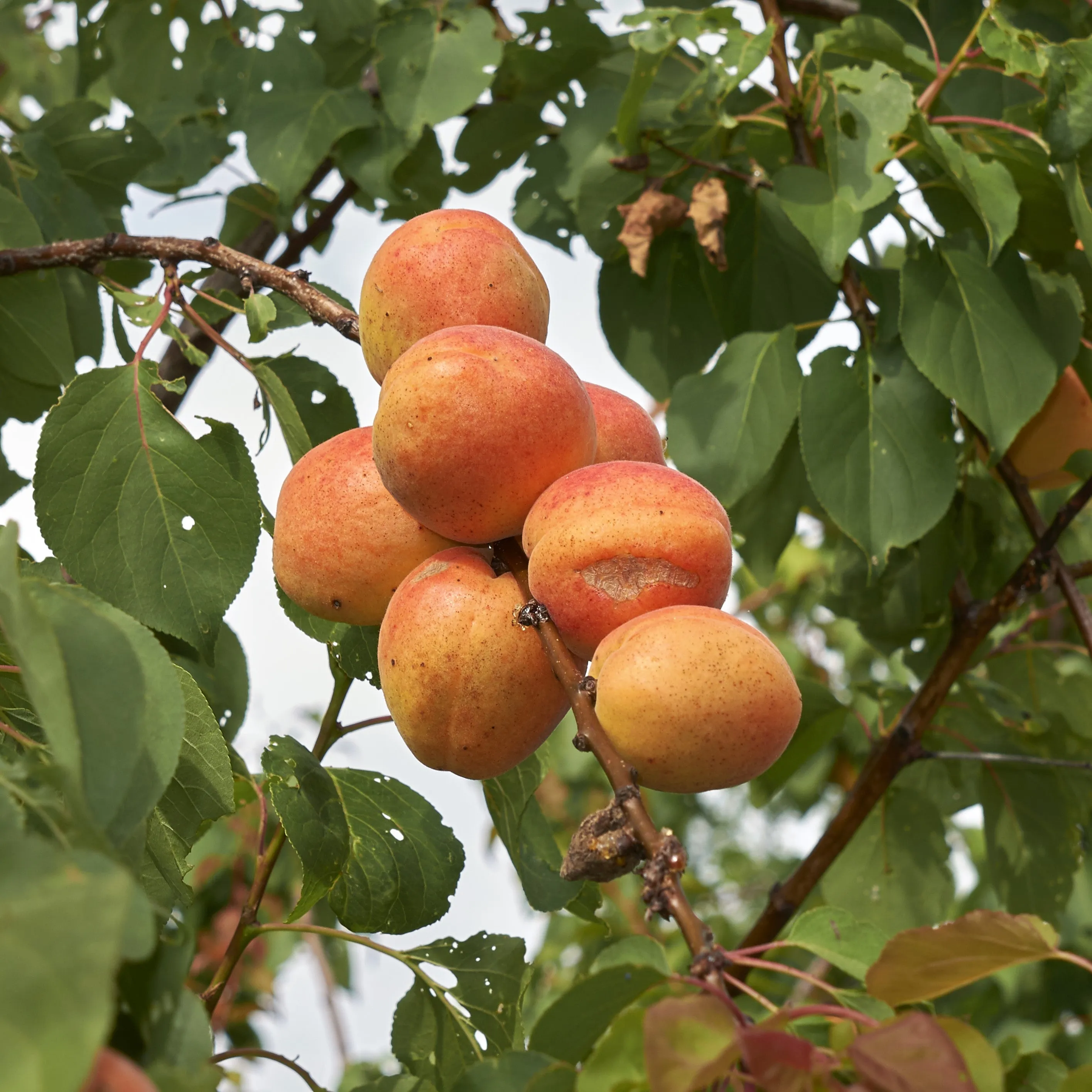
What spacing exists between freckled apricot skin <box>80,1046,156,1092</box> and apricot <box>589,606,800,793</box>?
13.0 inches

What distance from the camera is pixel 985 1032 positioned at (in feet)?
10.0

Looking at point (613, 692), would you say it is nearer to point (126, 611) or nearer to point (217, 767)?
point (217, 767)

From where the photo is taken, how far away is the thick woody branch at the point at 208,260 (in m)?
1.01

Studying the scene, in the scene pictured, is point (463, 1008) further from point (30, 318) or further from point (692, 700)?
point (30, 318)

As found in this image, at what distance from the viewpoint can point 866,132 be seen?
1.46 meters

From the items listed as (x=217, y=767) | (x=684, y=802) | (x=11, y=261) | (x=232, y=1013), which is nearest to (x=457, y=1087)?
(x=217, y=767)

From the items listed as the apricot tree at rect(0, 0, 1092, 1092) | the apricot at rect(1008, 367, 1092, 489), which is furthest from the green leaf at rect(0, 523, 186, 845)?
Result: the apricot at rect(1008, 367, 1092, 489)

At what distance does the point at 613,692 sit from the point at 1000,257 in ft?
3.67

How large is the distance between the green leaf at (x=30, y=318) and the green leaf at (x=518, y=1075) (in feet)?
3.18

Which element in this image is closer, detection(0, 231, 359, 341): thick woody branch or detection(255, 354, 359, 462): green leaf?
detection(0, 231, 359, 341): thick woody branch

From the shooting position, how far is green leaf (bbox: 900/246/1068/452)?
56.0 inches

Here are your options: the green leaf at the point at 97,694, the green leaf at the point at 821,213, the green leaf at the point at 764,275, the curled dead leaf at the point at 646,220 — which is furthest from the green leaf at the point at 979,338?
the green leaf at the point at 97,694

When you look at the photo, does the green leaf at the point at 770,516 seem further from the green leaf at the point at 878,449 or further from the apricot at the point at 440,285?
the apricot at the point at 440,285

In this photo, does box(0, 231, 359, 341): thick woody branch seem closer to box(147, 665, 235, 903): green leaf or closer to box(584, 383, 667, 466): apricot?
box(584, 383, 667, 466): apricot
